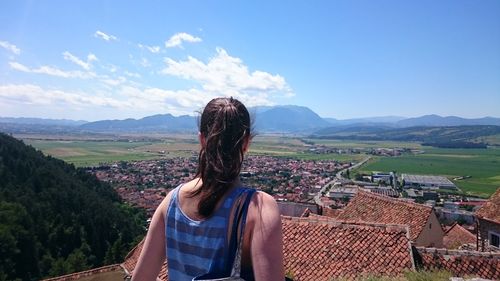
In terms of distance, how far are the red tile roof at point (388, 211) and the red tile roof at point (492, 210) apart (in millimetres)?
1516

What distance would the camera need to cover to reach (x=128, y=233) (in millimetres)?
44156

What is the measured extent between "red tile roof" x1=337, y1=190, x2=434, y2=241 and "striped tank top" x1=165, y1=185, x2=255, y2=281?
39.2 ft

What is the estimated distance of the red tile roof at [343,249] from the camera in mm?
8791

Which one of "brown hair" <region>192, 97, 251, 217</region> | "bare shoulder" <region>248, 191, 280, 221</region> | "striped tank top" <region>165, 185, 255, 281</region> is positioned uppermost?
"brown hair" <region>192, 97, 251, 217</region>

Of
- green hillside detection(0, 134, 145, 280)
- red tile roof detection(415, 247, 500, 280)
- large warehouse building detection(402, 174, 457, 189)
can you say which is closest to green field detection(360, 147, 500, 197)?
large warehouse building detection(402, 174, 457, 189)

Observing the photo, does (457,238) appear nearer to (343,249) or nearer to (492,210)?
(492,210)

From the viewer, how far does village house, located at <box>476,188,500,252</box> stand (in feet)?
40.2

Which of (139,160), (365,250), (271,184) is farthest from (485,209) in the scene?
(139,160)

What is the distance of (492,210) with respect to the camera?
12.8 metres

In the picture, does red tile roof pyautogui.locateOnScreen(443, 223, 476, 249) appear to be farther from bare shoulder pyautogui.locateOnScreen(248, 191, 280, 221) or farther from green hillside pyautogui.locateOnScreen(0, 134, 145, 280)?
green hillside pyautogui.locateOnScreen(0, 134, 145, 280)

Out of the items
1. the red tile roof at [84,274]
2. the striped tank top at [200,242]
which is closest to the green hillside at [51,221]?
the red tile roof at [84,274]

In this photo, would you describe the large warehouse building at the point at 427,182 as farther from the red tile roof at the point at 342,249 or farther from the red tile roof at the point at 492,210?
the red tile roof at the point at 342,249

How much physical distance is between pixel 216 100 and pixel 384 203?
13414 mm

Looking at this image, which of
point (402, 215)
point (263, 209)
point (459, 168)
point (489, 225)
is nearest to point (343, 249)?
point (402, 215)
